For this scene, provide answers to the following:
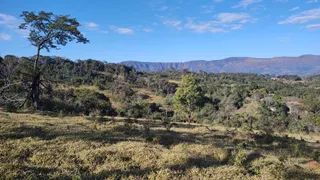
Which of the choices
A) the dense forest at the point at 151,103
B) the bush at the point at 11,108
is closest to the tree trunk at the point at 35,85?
the dense forest at the point at 151,103

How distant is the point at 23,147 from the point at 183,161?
4.99 m

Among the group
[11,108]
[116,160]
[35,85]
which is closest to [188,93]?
[35,85]

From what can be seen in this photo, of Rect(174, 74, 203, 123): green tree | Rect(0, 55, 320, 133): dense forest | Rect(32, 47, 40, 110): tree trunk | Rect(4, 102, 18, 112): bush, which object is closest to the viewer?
Rect(4, 102, 18, 112): bush

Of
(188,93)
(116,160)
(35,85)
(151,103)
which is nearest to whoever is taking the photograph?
(116,160)

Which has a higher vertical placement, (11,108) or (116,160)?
(11,108)

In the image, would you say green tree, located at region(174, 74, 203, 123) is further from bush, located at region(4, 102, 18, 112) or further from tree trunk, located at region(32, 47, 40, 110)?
bush, located at region(4, 102, 18, 112)

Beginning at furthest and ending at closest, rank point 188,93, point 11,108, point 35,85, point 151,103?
point 151,103, point 188,93, point 35,85, point 11,108

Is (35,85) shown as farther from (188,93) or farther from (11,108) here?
(188,93)

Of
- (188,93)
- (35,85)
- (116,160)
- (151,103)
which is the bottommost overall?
(151,103)

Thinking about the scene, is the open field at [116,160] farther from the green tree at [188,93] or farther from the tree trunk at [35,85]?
the green tree at [188,93]

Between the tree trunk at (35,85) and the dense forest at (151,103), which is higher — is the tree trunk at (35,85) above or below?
above

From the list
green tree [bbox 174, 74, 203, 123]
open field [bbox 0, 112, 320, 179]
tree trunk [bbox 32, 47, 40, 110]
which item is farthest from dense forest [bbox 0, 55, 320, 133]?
open field [bbox 0, 112, 320, 179]

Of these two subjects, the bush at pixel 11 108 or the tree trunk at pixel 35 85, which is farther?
the tree trunk at pixel 35 85

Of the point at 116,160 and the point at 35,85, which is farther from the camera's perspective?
the point at 35,85
